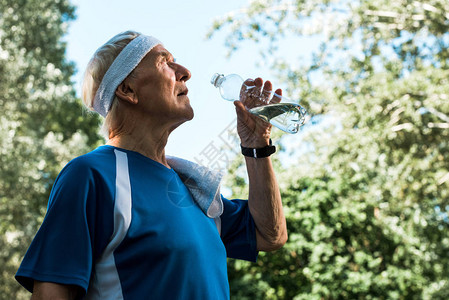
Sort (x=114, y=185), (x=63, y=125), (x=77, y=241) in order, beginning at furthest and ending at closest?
(x=63, y=125)
(x=114, y=185)
(x=77, y=241)

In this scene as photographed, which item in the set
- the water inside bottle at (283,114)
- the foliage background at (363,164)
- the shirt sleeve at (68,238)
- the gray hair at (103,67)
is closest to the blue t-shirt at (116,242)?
the shirt sleeve at (68,238)

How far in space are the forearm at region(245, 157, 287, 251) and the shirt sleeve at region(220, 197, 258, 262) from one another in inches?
0.9

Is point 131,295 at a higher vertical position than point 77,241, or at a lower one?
lower

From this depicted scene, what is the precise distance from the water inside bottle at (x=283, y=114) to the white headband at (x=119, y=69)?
0.39 metres

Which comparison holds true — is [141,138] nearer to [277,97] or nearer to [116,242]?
[116,242]

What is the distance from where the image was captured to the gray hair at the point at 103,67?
4.89ft

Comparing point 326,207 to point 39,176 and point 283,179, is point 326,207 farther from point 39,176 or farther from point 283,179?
point 39,176

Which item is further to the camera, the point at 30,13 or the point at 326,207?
the point at 30,13

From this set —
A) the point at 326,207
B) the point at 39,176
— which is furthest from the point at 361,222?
the point at 39,176

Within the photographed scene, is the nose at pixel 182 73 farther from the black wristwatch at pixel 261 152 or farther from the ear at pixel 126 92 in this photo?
the black wristwatch at pixel 261 152

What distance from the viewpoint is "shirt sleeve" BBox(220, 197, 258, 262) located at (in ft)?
5.18

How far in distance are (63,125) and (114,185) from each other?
17.3 m

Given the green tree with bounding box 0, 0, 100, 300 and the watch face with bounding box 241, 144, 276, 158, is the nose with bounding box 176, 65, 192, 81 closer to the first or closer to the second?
the watch face with bounding box 241, 144, 276, 158

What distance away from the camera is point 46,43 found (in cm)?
1187
